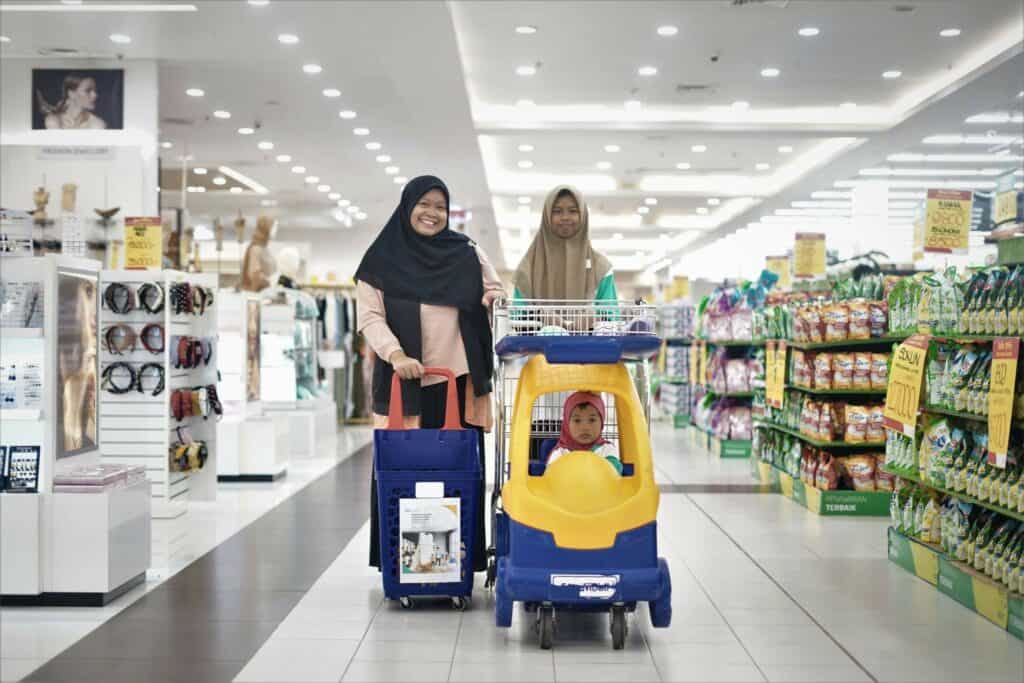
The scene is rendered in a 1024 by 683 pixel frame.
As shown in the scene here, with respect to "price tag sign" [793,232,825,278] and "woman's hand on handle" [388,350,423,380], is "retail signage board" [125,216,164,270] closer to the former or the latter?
"woman's hand on handle" [388,350,423,380]

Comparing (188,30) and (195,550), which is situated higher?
(188,30)

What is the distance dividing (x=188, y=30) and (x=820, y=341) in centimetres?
544

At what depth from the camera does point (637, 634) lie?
404 centimetres

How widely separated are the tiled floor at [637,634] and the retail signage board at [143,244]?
1.87 m

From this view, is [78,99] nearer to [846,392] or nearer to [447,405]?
[447,405]

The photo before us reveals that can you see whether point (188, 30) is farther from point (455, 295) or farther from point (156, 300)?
point (455, 295)

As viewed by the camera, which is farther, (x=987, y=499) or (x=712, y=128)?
(x=712, y=128)

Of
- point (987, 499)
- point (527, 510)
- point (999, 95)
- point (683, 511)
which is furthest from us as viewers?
point (999, 95)

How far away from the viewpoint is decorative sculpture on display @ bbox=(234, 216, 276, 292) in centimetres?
1158

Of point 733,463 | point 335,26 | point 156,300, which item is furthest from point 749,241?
point 156,300

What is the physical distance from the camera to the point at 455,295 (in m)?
4.62

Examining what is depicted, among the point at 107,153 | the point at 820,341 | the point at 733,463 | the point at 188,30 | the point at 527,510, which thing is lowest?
the point at 733,463

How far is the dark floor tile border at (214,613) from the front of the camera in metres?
3.62

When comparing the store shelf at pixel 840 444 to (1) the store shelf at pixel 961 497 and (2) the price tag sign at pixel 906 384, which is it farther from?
(2) the price tag sign at pixel 906 384
